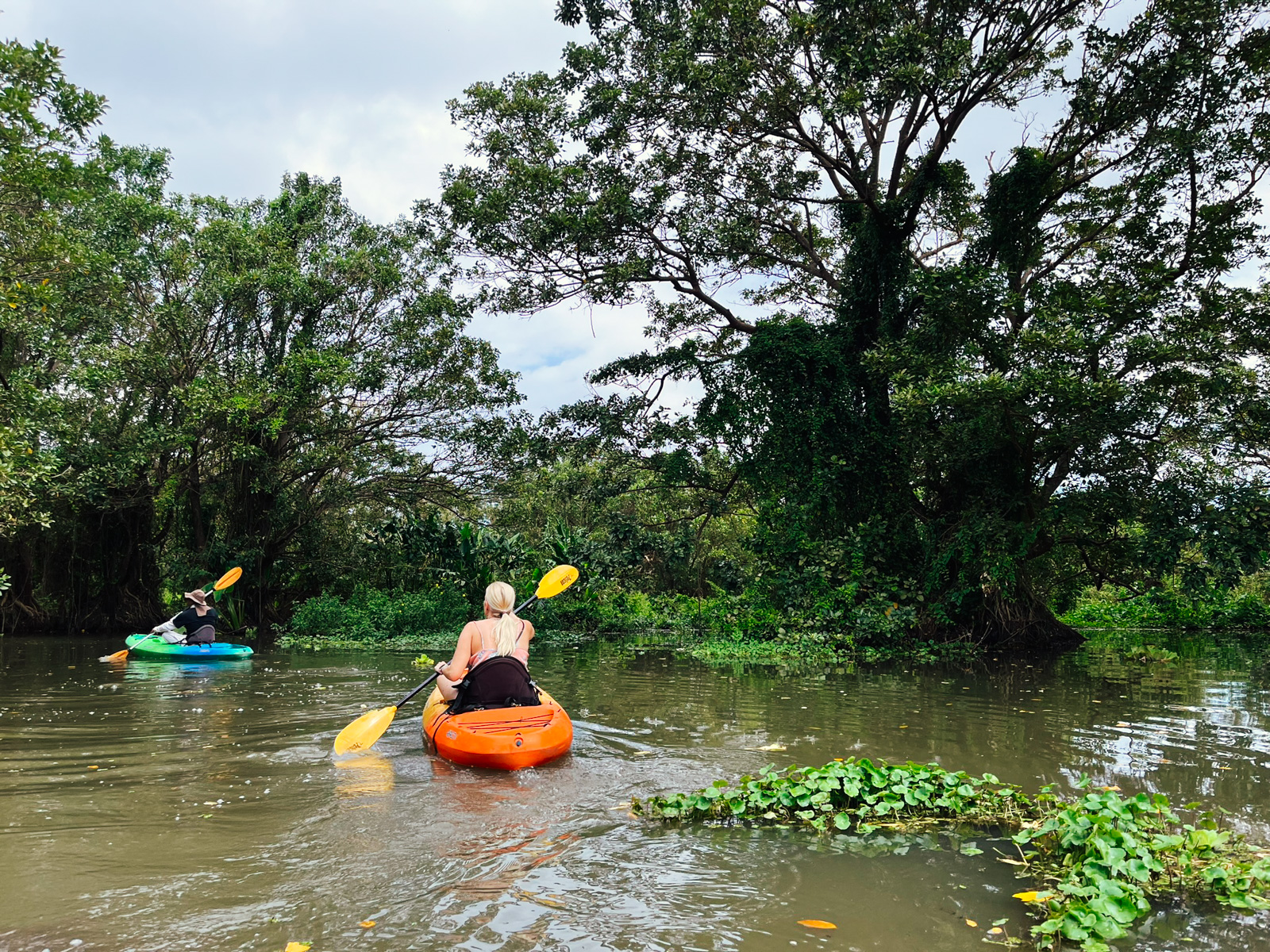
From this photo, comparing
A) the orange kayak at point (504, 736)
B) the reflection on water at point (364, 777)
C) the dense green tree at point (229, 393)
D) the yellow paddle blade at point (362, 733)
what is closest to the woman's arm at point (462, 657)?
the orange kayak at point (504, 736)

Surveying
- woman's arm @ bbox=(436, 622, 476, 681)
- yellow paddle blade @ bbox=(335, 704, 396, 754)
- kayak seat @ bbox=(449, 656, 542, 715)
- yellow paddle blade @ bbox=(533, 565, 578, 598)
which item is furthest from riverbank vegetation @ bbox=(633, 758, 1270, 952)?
yellow paddle blade @ bbox=(533, 565, 578, 598)

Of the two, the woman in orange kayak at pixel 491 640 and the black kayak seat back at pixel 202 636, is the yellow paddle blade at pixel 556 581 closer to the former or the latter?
the woman in orange kayak at pixel 491 640

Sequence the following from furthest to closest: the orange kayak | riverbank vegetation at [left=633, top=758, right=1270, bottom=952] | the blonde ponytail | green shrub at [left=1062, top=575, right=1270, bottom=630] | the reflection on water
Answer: green shrub at [left=1062, top=575, right=1270, bottom=630] → the blonde ponytail → the orange kayak → the reflection on water → riverbank vegetation at [left=633, top=758, right=1270, bottom=952]

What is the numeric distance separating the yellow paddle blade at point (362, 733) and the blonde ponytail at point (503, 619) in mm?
1132

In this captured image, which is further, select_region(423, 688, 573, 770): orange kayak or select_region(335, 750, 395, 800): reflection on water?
select_region(423, 688, 573, 770): orange kayak

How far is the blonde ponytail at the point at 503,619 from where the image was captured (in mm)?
6156

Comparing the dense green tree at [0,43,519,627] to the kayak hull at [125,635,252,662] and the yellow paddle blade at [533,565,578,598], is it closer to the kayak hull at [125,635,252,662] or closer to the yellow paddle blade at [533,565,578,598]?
the kayak hull at [125,635,252,662]

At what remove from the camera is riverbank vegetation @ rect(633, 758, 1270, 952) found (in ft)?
9.85

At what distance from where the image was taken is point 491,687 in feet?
19.6

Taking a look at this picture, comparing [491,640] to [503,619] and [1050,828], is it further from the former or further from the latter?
[1050,828]

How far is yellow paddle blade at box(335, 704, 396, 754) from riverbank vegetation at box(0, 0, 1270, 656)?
6.22 m

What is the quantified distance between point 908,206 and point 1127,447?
18.9 feet

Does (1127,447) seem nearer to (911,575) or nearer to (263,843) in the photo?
(911,575)

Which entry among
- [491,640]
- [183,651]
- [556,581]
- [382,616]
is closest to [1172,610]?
[382,616]
